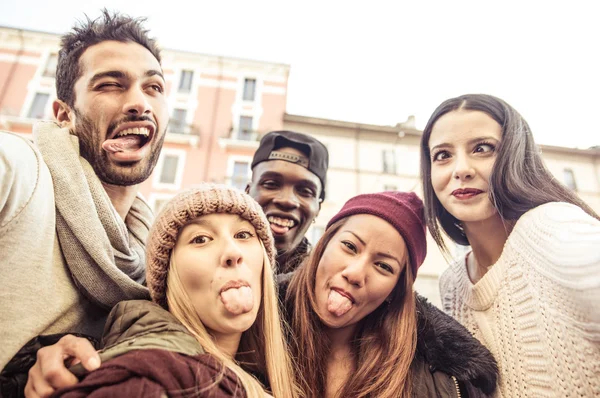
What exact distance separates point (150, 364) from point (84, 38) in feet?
5.81

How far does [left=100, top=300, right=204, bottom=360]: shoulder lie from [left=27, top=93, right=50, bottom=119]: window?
60.5 feet

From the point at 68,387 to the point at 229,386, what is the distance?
450 mm

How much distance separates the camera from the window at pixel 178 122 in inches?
613

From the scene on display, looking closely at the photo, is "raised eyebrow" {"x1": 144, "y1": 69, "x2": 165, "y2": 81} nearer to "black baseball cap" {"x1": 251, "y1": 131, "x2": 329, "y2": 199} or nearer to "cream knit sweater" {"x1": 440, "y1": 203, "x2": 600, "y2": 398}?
"black baseball cap" {"x1": 251, "y1": 131, "x2": 329, "y2": 199}

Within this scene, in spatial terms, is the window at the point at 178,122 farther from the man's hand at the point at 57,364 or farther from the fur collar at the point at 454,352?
the man's hand at the point at 57,364

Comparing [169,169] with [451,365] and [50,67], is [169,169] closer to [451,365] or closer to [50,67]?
[50,67]

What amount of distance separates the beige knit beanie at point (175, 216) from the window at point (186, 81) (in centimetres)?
1683

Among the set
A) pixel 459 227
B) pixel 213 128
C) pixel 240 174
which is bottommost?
pixel 459 227

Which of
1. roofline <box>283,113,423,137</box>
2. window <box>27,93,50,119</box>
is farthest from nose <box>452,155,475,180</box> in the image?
window <box>27,93,50,119</box>

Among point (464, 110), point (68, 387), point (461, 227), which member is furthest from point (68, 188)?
point (461, 227)

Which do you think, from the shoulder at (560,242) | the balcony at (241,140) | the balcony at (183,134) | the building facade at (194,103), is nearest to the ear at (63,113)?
the shoulder at (560,242)

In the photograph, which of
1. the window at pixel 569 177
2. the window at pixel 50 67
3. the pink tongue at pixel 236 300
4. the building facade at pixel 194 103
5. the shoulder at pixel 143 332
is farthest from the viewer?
the window at pixel 569 177

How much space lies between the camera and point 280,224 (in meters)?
2.95

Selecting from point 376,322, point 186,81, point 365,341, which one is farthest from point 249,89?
point 365,341
